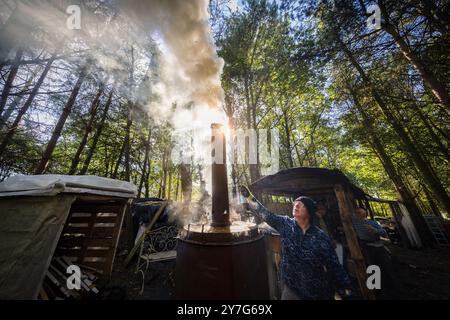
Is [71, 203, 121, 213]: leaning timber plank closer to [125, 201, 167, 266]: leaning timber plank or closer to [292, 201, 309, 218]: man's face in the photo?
[125, 201, 167, 266]: leaning timber plank

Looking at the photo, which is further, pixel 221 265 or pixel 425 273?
pixel 425 273

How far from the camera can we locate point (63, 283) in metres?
4.78

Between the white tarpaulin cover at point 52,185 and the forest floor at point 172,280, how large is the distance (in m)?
2.90

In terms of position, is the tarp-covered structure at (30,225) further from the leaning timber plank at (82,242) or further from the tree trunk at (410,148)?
the tree trunk at (410,148)

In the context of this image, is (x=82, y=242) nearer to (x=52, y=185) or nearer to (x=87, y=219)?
(x=87, y=219)

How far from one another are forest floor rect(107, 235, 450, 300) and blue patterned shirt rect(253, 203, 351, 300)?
2.80 metres

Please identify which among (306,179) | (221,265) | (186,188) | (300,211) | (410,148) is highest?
(410,148)

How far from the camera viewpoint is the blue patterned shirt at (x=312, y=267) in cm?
258

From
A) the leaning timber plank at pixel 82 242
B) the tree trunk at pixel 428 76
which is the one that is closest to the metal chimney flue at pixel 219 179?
the leaning timber plank at pixel 82 242

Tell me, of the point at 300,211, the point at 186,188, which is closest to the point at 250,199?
the point at 300,211

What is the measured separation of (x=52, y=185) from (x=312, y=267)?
565 cm

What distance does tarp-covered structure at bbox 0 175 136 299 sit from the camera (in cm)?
371

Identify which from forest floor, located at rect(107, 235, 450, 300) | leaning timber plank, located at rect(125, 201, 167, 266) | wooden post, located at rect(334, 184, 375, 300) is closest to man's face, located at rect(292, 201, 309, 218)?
wooden post, located at rect(334, 184, 375, 300)

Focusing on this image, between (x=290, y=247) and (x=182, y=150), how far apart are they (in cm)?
2291
